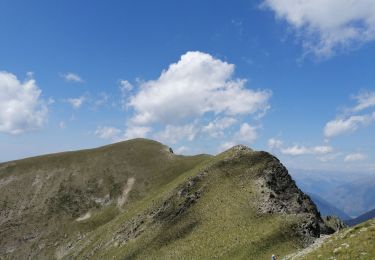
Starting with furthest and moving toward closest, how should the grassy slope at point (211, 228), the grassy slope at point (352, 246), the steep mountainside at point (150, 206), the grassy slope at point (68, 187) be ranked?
the grassy slope at point (68, 187)
the steep mountainside at point (150, 206)
the grassy slope at point (211, 228)
the grassy slope at point (352, 246)

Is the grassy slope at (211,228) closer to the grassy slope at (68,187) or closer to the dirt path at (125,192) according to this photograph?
the grassy slope at (68,187)

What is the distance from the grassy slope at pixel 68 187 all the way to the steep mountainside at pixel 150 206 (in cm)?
35

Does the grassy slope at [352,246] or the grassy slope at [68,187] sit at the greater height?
the grassy slope at [68,187]

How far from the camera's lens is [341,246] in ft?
84.7

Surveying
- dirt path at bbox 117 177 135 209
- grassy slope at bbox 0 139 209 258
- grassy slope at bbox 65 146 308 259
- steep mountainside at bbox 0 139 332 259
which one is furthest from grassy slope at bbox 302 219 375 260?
dirt path at bbox 117 177 135 209

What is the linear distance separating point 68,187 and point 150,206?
52.9m

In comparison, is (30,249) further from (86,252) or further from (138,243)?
(138,243)

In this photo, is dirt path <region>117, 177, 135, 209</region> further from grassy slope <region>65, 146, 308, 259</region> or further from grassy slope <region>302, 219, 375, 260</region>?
grassy slope <region>302, 219, 375, 260</region>

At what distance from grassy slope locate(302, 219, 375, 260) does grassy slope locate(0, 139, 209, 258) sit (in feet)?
295

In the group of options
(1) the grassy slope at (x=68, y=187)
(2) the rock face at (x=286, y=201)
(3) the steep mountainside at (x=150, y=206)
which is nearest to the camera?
(2) the rock face at (x=286, y=201)

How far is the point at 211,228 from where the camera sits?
66.4 metres

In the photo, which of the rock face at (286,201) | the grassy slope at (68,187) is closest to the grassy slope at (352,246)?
the rock face at (286,201)

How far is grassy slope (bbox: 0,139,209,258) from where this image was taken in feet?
374

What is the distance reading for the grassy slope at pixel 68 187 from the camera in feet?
374
